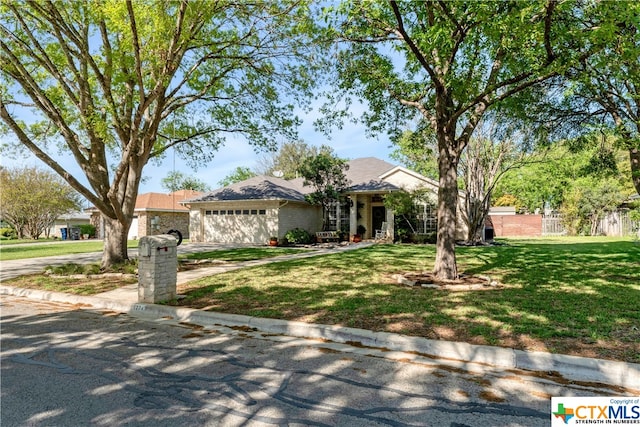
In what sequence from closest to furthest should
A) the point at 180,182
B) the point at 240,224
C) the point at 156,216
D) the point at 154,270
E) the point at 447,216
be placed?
1. the point at 154,270
2. the point at 447,216
3. the point at 240,224
4. the point at 156,216
5. the point at 180,182

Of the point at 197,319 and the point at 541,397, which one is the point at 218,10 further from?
the point at 541,397

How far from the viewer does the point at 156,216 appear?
29844 mm

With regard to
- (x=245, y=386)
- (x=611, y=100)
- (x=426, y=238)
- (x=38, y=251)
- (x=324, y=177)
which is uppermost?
(x=611, y=100)

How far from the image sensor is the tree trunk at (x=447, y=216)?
28.4 feet

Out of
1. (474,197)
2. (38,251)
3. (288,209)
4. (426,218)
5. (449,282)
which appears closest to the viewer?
(449,282)

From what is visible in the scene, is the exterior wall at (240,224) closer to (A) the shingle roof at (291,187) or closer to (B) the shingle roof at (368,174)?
(A) the shingle roof at (291,187)

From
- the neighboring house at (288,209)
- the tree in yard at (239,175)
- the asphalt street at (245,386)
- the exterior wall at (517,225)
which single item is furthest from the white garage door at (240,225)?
the tree in yard at (239,175)

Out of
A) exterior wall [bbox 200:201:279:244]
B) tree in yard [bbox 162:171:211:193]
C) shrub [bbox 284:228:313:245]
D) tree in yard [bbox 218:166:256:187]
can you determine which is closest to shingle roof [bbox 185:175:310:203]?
exterior wall [bbox 200:201:279:244]

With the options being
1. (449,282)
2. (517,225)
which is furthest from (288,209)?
(517,225)

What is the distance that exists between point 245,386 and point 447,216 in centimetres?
669

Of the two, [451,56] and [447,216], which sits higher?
[451,56]

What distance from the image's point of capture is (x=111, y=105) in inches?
378

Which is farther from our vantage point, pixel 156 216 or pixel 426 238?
pixel 156 216

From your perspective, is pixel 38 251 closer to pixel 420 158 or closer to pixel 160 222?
pixel 160 222
